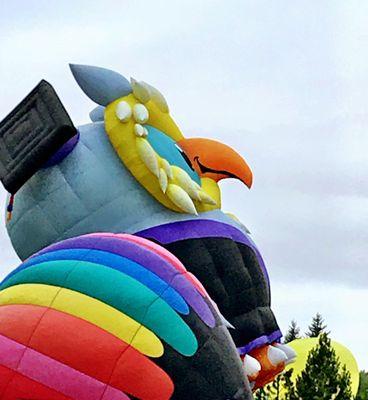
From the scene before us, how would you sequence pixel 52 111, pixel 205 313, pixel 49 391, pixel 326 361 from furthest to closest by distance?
pixel 326 361 < pixel 52 111 < pixel 205 313 < pixel 49 391

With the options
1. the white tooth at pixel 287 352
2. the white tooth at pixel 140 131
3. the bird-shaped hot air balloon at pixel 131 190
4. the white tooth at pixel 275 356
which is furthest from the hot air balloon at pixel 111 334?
the white tooth at pixel 287 352

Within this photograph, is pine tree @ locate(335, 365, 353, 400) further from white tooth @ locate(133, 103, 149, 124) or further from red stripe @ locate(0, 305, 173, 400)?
red stripe @ locate(0, 305, 173, 400)

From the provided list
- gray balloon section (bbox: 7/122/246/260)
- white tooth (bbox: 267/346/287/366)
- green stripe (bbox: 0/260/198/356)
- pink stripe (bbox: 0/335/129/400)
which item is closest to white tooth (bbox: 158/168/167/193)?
gray balloon section (bbox: 7/122/246/260)

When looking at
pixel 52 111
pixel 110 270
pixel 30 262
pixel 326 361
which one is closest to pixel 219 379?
pixel 110 270

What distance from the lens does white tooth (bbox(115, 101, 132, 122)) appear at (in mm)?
16188

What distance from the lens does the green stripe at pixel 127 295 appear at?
30.2 feet

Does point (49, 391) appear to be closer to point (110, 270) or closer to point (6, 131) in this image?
point (110, 270)

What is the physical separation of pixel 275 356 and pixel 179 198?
2.62 m

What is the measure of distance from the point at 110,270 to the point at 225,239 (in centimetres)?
705

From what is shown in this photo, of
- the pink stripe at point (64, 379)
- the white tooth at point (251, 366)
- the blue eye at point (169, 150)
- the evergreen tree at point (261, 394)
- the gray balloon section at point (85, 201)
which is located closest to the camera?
the pink stripe at point (64, 379)

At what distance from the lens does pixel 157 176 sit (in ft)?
52.3

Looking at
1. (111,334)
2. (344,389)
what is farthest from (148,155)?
(344,389)

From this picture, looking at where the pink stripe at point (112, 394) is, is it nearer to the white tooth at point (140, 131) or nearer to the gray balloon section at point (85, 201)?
the gray balloon section at point (85, 201)

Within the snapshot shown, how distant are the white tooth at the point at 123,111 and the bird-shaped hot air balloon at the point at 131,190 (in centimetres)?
1
